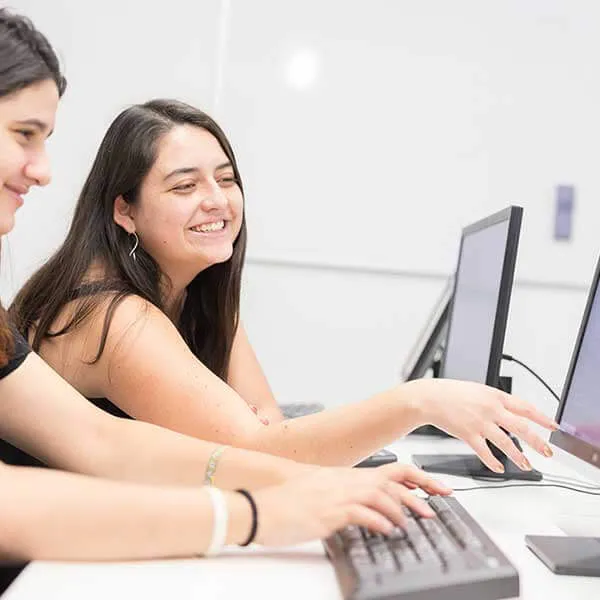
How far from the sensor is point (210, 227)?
5.37ft

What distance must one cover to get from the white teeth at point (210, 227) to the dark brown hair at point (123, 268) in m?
0.09

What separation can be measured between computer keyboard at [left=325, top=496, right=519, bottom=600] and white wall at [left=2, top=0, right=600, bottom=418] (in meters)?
1.85

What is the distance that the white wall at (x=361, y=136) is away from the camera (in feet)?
8.59

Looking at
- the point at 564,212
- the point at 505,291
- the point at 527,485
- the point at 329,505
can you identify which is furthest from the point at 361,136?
the point at 329,505

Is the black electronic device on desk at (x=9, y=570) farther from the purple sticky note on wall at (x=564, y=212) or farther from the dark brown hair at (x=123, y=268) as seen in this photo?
the purple sticky note on wall at (x=564, y=212)

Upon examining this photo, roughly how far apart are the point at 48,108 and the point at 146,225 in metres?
0.63

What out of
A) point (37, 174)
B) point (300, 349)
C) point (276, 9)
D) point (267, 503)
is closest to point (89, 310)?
point (37, 174)

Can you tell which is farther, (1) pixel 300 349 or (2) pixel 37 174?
(1) pixel 300 349

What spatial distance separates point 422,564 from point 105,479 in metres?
0.36

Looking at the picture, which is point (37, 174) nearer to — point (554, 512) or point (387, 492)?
point (387, 492)

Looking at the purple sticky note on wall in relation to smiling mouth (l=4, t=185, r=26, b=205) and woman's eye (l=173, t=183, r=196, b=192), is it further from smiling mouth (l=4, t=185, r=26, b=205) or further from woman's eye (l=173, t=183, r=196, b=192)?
smiling mouth (l=4, t=185, r=26, b=205)

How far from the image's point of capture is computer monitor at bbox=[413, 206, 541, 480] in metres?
1.31

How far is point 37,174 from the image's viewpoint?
0.96m

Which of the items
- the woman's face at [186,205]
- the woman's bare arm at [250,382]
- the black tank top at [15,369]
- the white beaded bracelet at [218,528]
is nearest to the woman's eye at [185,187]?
the woman's face at [186,205]
